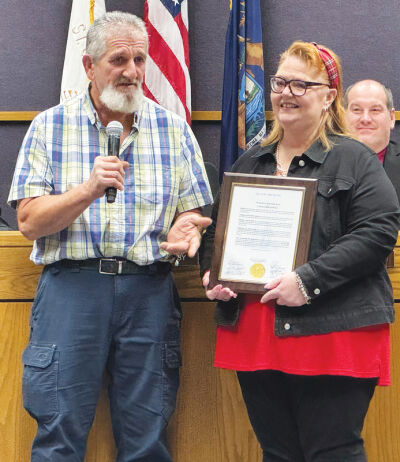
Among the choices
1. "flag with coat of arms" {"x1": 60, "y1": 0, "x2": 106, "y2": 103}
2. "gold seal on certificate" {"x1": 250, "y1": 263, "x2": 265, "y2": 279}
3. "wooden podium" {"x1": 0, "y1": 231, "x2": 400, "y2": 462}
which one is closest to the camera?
"gold seal on certificate" {"x1": 250, "y1": 263, "x2": 265, "y2": 279}

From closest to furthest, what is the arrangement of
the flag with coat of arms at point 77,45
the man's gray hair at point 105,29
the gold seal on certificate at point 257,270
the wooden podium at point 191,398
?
the gold seal on certificate at point 257,270 < the man's gray hair at point 105,29 < the wooden podium at point 191,398 < the flag with coat of arms at point 77,45

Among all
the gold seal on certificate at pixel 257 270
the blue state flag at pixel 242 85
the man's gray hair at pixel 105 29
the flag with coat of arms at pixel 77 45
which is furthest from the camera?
the flag with coat of arms at pixel 77 45

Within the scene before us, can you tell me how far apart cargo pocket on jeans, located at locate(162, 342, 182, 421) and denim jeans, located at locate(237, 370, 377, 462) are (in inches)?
8.7

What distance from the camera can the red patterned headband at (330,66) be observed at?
1592 mm

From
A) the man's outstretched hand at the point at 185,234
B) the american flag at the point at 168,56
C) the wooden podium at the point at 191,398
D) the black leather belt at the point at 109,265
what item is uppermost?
the american flag at the point at 168,56

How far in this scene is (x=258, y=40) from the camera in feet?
11.7

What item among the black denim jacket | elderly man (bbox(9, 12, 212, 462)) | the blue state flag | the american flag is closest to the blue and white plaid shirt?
elderly man (bbox(9, 12, 212, 462))

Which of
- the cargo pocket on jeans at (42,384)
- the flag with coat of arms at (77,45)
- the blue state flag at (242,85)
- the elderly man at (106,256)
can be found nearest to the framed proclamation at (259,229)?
the elderly man at (106,256)

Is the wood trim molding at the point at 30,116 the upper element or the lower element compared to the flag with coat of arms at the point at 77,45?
lower

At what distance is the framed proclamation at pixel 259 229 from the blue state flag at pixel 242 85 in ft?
6.05

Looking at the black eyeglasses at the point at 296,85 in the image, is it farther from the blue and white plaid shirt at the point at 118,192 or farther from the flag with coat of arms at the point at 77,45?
the flag with coat of arms at the point at 77,45

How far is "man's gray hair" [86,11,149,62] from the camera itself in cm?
176

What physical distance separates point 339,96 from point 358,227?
0.34 m

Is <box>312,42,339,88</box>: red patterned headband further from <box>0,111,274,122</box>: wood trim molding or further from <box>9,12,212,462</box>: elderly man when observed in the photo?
<box>0,111,274,122</box>: wood trim molding
